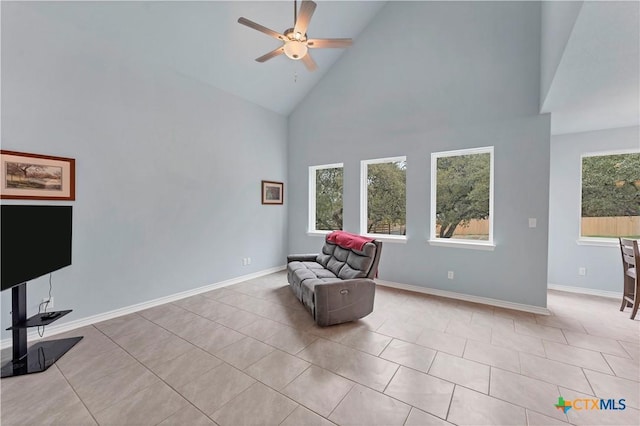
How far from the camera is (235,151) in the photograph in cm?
480

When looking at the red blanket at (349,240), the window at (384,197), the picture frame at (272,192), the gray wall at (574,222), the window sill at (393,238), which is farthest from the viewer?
the picture frame at (272,192)

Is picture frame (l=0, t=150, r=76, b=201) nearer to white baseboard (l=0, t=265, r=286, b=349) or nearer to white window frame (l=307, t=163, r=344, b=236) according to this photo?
white baseboard (l=0, t=265, r=286, b=349)

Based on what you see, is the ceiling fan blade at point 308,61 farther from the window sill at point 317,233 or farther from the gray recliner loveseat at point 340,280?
the window sill at point 317,233

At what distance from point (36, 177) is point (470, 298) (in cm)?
571

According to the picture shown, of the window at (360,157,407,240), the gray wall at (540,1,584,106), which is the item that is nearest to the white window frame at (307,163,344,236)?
the window at (360,157,407,240)

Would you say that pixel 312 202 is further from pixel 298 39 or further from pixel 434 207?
pixel 298 39

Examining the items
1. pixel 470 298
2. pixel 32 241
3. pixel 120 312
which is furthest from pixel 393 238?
pixel 32 241

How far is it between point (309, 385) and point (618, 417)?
2.12 metres

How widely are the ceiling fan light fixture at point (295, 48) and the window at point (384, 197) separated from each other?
2488mm

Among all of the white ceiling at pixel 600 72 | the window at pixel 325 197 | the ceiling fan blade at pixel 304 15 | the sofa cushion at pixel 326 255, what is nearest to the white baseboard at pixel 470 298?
the sofa cushion at pixel 326 255

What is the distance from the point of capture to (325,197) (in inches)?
225

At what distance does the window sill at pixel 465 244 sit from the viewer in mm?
3779

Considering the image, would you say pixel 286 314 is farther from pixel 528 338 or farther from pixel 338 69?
pixel 338 69

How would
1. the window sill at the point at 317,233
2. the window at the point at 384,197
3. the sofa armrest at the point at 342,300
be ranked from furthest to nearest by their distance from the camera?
1. the window sill at the point at 317,233
2. the window at the point at 384,197
3. the sofa armrest at the point at 342,300
